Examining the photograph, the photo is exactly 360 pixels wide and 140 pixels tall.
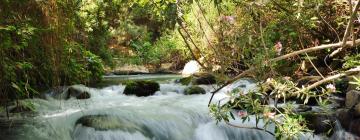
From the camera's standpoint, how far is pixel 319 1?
3811 mm

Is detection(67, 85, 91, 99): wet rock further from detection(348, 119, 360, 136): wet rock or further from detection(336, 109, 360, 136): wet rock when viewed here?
detection(348, 119, 360, 136): wet rock

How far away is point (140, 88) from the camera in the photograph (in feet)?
30.7

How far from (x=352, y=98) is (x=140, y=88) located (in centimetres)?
445

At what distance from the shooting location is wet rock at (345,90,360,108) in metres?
6.38

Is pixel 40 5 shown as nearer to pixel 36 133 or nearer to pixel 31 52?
pixel 31 52

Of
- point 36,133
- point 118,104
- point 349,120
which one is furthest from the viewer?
point 118,104

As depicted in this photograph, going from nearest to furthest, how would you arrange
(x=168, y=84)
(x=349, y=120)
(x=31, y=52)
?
(x=31, y=52)
(x=349, y=120)
(x=168, y=84)

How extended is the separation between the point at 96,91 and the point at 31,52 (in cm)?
502

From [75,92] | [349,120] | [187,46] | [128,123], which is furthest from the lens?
[75,92]

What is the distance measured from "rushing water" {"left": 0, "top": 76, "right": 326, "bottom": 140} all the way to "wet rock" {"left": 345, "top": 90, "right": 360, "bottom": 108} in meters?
1.32

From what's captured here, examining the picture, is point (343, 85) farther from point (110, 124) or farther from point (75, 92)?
point (75, 92)

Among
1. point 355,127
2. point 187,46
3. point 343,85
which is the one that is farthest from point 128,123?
point 343,85

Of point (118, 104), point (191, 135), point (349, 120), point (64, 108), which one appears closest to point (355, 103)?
point (349, 120)

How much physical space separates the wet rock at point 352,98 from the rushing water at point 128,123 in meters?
1.32
